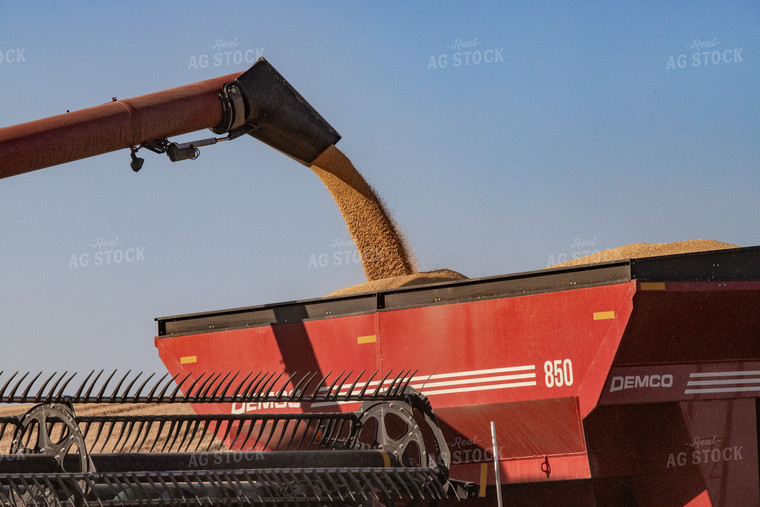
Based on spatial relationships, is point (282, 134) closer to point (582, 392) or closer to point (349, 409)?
point (349, 409)

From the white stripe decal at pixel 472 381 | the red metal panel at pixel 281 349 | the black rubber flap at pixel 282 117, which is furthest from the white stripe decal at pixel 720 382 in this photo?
the black rubber flap at pixel 282 117

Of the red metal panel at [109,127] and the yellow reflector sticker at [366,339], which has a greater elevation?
the red metal panel at [109,127]

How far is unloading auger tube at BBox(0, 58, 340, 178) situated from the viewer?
5668 mm

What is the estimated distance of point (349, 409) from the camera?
6.21 meters

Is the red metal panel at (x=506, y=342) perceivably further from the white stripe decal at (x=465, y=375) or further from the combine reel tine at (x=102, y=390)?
the combine reel tine at (x=102, y=390)

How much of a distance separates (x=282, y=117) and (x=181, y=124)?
38.9 inches

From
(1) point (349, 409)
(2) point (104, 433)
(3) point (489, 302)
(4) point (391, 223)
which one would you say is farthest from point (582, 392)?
(2) point (104, 433)

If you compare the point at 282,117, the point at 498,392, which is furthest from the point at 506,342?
the point at 282,117

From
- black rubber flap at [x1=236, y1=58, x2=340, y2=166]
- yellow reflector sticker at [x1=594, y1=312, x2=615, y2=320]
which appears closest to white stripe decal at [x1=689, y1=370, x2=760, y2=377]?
yellow reflector sticker at [x1=594, y1=312, x2=615, y2=320]

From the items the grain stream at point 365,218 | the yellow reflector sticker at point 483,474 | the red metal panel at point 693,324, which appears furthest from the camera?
the grain stream at point 365,218

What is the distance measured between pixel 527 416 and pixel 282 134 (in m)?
3.14

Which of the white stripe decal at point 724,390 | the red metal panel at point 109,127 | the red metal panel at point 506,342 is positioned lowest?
the white stripe decal at point 724,390

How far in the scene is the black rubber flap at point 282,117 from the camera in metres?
7.11

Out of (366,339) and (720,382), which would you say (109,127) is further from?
(720,382)
